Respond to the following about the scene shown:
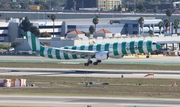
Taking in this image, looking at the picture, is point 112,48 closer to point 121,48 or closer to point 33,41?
point 121,48

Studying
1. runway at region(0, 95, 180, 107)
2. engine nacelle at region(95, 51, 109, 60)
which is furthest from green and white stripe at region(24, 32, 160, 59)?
runway at region(0, 95, 180, 107)

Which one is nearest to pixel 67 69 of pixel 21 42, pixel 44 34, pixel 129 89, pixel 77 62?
pixel 77 62

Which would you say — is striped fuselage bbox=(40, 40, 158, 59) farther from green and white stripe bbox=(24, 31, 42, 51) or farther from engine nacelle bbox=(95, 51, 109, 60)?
green and white stripe bbox=(24, 31, 42, 51)

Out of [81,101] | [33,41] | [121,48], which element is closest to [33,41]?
[33,41]

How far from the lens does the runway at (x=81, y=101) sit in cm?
6881

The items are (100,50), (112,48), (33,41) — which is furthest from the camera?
(33,41)

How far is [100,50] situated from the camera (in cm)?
11019

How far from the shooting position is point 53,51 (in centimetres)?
11519

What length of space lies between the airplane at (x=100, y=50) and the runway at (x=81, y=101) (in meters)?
32.6

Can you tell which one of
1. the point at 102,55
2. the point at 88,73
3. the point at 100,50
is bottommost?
the point at 88,73

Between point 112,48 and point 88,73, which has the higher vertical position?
point 112,48

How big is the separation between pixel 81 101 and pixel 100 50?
1545 inches

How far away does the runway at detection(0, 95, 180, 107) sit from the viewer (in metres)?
68.8

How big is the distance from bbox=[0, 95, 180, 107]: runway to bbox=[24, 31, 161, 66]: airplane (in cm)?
3262
